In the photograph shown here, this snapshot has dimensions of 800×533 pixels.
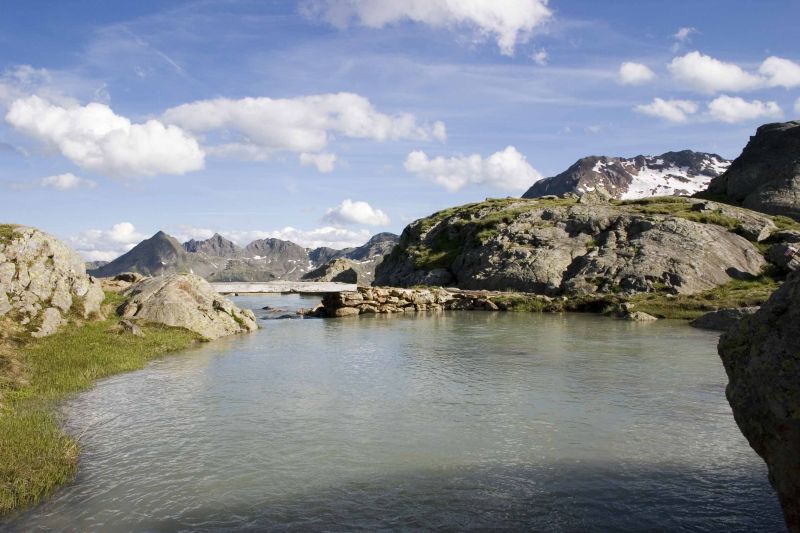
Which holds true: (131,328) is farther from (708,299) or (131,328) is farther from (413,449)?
(708,299)

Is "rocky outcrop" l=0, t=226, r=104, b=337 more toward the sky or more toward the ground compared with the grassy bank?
more toward the sky

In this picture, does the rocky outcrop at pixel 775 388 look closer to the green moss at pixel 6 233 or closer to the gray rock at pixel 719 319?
the green moss at pixel 6 233

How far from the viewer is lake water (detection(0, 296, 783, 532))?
12625mm

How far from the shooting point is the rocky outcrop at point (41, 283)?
104ft

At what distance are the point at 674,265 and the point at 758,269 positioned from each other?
12974 millimetres

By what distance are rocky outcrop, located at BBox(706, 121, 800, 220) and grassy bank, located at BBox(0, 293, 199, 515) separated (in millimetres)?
123469

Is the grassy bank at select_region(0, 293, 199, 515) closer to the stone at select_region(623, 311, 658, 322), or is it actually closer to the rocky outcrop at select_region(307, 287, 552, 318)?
the rocky outcrop at select_region(307, 287, 552, 318)

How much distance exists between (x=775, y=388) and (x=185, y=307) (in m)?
41.0

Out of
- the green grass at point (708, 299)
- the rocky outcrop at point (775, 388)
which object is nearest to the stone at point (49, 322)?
the rocky outcrop at point (775, 388)

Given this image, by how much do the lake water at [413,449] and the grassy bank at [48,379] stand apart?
2.47 ft

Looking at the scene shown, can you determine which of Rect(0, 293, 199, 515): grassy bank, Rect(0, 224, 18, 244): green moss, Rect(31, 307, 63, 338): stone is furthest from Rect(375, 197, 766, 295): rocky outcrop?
Rect(0, 224, 18, 244): green moss

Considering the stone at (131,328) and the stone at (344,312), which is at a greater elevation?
the stone at (131,328)

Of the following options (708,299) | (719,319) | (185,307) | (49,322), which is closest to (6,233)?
(49,322)

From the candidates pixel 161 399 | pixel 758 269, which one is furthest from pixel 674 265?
pixel 161 399
